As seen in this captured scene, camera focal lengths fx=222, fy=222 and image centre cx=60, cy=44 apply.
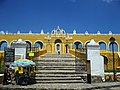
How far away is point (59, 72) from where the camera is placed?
12656mm

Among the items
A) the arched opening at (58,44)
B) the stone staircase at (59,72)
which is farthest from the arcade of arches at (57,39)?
the stone staircase at (59,72)

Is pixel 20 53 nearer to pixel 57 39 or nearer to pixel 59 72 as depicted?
pixel 59 72

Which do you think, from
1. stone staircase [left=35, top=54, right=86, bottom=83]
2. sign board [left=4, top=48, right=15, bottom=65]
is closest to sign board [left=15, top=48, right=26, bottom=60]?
sign board [left=4, top=48, right=15, bottom=65]

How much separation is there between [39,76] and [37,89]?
2.71 meters

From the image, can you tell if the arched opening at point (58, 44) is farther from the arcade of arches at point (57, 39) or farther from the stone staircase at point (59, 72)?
the stone staircase at point (59, 72)

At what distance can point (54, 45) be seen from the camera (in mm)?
38656

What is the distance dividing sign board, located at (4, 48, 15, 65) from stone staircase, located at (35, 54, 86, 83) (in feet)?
5.46

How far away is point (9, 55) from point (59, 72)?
3.01m

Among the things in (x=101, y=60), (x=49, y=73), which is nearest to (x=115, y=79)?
(x=101, y=60)

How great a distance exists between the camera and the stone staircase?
1188 centimetres

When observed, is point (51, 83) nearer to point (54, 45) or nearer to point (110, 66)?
point (110, 66)

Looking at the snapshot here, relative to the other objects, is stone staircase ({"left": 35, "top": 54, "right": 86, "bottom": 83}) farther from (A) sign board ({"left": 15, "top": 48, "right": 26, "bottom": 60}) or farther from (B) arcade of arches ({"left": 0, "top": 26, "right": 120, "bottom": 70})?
(B) arcade of arches ({"left": 0, "top": 26, "right": 120, "bottom": 70})

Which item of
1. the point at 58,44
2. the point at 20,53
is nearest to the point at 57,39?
the point at 58,44

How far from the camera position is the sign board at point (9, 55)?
12484 millimetres
